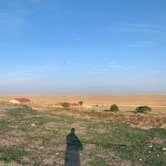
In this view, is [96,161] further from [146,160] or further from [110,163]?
[146,160]

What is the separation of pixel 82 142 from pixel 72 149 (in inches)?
60.2

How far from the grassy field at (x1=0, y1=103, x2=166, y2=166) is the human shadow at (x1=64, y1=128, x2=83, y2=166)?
0.20 meters

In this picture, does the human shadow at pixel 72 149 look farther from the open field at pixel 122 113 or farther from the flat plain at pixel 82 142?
the open field at pixel 122 113

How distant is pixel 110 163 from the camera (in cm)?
1288

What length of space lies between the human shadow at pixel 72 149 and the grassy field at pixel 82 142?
20cm

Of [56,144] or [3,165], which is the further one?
[56,144]

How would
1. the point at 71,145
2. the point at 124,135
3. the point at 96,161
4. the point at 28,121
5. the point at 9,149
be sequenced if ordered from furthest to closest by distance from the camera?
1. the point at 28,121
2. the point at 124,135
3. the point at 71,145
4. the point at 9,149
5. the point at 96,161

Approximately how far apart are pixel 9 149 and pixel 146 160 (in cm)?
593

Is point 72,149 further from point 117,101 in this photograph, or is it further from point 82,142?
point 117,101

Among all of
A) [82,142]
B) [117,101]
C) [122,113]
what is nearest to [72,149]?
[82,142]

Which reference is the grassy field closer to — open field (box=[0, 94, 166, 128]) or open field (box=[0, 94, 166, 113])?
open field (box=[0, 94, 166, 128])

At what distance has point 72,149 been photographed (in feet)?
50.9

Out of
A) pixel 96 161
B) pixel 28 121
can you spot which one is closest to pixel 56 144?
pixel 96 161

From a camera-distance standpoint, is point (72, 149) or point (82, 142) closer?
point (72, 149)
